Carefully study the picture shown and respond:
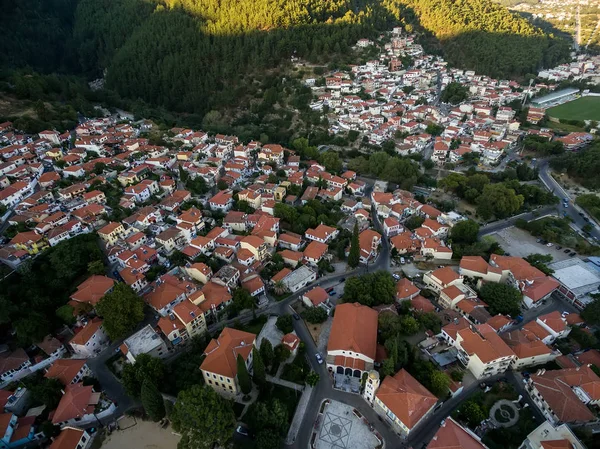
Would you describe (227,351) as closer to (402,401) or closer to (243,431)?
(243,431)

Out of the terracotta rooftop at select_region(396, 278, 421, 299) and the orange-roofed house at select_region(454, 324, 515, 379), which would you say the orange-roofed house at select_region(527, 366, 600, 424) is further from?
the terracotta rooftop at select_region(396, 278, 421, 299)

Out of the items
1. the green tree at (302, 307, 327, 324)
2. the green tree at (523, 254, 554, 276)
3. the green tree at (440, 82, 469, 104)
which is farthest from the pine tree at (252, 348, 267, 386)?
the green tree at (440, 82, 469, 104)

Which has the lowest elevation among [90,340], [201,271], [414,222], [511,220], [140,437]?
[140,437]

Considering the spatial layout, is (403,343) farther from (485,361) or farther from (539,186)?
(539,186)

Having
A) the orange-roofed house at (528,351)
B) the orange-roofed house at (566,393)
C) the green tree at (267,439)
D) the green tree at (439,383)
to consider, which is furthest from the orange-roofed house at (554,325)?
the green tree at (267,439)

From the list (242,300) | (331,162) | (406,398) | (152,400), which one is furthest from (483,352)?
(331,162)

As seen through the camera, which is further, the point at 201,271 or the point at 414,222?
the point at 414,222
